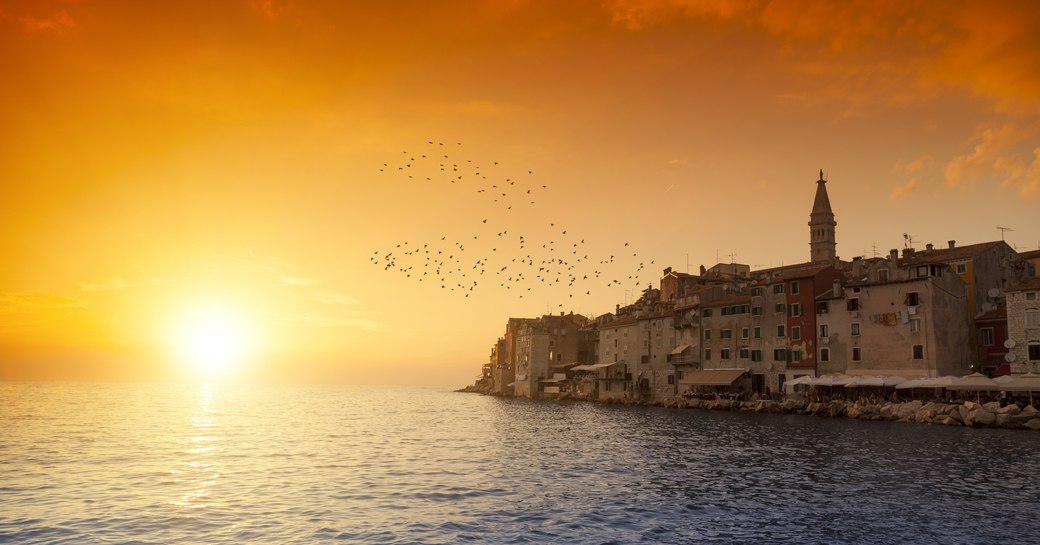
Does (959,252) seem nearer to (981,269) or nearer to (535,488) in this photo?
(981,269)

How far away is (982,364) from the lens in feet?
205

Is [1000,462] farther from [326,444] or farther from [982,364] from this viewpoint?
[326,444]

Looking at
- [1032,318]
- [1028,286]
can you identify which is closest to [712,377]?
[1032,318]

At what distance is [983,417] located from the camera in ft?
167

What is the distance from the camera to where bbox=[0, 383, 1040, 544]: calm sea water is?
20469 millimetres

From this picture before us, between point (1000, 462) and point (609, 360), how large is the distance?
238 feet

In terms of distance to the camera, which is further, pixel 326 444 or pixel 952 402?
pixel 952 402

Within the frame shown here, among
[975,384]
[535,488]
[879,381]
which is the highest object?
[975,384]

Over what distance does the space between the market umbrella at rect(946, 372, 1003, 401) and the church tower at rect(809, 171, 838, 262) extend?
7376 cm

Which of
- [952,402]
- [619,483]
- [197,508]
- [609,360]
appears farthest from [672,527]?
[609,360]

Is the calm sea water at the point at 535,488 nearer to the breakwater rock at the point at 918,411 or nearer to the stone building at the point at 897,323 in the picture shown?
the breakwater rock at the point at 918,411

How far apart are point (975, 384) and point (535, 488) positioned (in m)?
43.2

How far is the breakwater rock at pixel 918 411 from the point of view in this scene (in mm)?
49969

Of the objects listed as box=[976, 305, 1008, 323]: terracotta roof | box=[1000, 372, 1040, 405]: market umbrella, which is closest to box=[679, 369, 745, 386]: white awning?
box=[976, 305, 1008, 323]: terracotta roof
